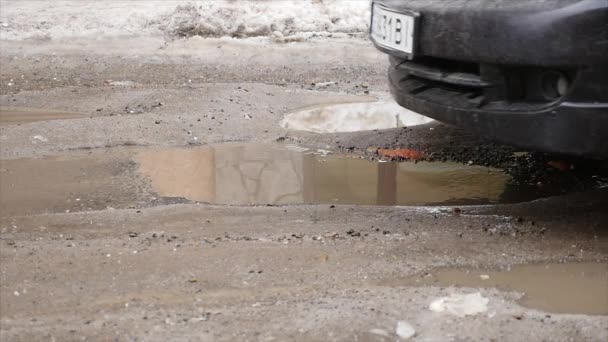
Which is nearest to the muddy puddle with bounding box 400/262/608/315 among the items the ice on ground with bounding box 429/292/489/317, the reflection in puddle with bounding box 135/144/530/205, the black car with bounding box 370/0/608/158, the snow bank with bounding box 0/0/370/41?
the ice on ground with bounding box 429/292/489/317

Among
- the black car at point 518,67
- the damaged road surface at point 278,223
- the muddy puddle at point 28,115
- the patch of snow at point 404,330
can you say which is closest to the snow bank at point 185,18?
the damaged road surface at point 278,223

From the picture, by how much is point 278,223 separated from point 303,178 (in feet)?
2.64

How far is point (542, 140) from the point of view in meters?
3.37

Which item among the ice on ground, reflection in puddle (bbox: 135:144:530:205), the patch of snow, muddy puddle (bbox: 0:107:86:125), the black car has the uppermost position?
the black car

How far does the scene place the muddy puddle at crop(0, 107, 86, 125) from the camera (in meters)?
5.79

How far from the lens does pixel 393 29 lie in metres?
3.98

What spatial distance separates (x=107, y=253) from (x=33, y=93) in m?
3.58

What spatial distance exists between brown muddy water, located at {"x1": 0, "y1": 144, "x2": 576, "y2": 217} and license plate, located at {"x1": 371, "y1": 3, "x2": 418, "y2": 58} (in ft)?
2.77

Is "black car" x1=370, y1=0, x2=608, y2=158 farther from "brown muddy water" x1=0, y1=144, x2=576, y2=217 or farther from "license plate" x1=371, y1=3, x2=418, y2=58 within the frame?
"brown muddy water" x1=0, y1=144, x2=576, y2=217

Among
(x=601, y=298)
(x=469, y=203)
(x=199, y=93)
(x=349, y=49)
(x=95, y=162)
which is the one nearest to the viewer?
(x=601, y=298)

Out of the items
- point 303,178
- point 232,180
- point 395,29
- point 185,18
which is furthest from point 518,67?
point 185,18

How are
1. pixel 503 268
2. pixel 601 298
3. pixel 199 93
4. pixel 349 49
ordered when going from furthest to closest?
1. pixel 349 49
2. pixel 199 93
3. pixel 503 268
4. pixel 601 298

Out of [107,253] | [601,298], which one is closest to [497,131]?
[601,298]

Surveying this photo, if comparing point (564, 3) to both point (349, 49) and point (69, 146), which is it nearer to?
point (69, 146)
